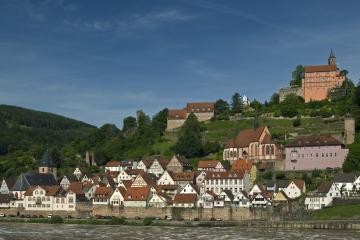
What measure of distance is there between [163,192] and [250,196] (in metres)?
11.8

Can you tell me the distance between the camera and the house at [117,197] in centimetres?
7575

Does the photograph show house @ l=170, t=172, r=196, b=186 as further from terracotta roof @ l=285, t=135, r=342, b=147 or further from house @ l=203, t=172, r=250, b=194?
terracotta roof @ l=285, t=135, r=342, b=147

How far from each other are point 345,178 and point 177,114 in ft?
156

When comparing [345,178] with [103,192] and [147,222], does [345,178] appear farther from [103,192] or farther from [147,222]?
[103,192]

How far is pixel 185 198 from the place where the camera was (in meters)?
72.3

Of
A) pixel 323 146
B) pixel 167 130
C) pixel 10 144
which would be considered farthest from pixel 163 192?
pixel 10 144

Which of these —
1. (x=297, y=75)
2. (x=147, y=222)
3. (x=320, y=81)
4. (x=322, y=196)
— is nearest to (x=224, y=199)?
(x=147, y=222)

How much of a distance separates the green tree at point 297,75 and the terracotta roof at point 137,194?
52302mm

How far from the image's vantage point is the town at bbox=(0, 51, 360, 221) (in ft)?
228

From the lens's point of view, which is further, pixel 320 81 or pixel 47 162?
pixel 320 81

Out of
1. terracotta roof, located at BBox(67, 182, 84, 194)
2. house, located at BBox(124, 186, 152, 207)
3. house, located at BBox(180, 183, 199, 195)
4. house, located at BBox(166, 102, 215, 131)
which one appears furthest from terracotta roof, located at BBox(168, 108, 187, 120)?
house, located at BBox(124, 186, 152, 207)

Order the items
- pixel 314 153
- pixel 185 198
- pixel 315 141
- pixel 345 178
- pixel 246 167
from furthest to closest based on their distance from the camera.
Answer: pixel 315 141 < pixel 314 153 < pixel 246 167 < pixel 185 198 < pixel 345 178

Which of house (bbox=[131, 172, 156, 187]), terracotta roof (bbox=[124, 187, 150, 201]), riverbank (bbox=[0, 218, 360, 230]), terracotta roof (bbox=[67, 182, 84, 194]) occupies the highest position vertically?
house (bbox=[131, 172, 156, 187])

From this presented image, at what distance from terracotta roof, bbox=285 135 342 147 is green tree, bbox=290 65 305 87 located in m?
36.7
